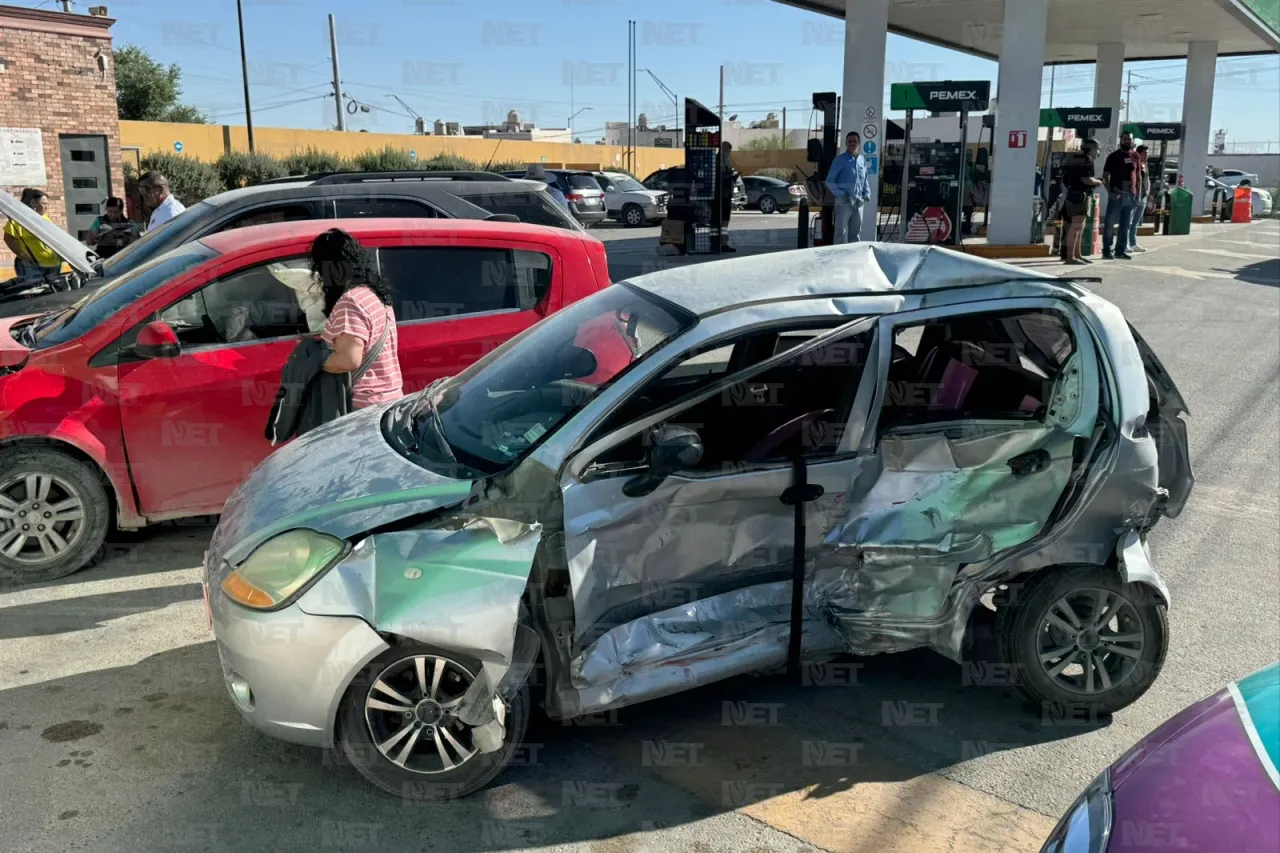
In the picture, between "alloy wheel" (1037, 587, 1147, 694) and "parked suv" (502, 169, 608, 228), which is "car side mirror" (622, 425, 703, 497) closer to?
"alloy wheel" (1037, 587, 1147, 694)

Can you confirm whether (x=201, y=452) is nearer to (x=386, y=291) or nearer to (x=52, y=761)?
(x=386, y=291)

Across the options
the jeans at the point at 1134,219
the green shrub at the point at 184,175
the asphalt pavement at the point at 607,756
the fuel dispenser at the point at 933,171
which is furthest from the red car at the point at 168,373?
the green shrub at the point at 184,175

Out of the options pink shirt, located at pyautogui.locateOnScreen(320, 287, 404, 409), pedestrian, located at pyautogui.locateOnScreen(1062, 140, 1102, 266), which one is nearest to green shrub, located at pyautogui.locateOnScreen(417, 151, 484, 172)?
pedestrian, located at pyautogui.locateOnScreen(1062, 140, 1102, 266)

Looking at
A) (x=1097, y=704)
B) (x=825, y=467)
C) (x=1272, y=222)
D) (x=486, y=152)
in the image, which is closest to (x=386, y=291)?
(x=825, y=467)

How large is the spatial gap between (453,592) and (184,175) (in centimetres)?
3177

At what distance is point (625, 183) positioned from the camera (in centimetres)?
3206

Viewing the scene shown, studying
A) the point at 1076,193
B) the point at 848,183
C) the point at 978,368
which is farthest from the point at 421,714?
the point at 1076,193

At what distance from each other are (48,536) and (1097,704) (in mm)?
4897

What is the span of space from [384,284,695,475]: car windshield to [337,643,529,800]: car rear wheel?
2.25 feet

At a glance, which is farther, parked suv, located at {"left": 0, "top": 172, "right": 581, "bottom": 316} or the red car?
parked suv, located at {"left": 0, "top": 172, "right": 581, "bottom": 316}

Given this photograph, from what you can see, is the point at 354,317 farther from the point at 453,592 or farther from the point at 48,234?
the point at 48,234

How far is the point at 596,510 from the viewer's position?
3.59m

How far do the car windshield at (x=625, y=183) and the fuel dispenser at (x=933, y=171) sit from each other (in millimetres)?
13689

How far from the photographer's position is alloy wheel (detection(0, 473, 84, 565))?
17.1ft
